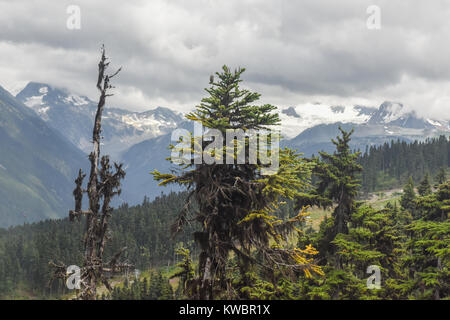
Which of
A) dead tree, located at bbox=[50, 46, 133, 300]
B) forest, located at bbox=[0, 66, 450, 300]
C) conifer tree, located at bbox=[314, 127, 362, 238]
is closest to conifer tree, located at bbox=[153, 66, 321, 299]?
forest, located at bbox=[0, 66, 450, 300]


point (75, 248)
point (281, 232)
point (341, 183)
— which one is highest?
point (341, 183)

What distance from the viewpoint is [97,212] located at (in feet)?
53.8

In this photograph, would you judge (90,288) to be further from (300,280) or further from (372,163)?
(372,163)

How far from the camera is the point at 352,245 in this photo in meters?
23.7

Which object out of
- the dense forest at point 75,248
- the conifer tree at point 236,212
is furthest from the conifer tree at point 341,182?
the dense forest at point 75,248

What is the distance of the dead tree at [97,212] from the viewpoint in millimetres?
15843

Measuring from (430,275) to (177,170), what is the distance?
661 inches

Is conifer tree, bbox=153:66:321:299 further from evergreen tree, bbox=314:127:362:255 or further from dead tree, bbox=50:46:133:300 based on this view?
evergreen tree, bbox=314:127:362:255

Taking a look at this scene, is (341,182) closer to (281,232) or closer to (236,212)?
(281,232)

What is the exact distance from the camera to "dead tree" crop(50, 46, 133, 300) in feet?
52.0

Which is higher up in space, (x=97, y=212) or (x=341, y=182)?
(x=341, y=182)

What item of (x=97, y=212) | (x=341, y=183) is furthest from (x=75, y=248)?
(x=97, y=212)

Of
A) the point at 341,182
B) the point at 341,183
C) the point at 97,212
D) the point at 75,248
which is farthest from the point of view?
the point at 75,248
